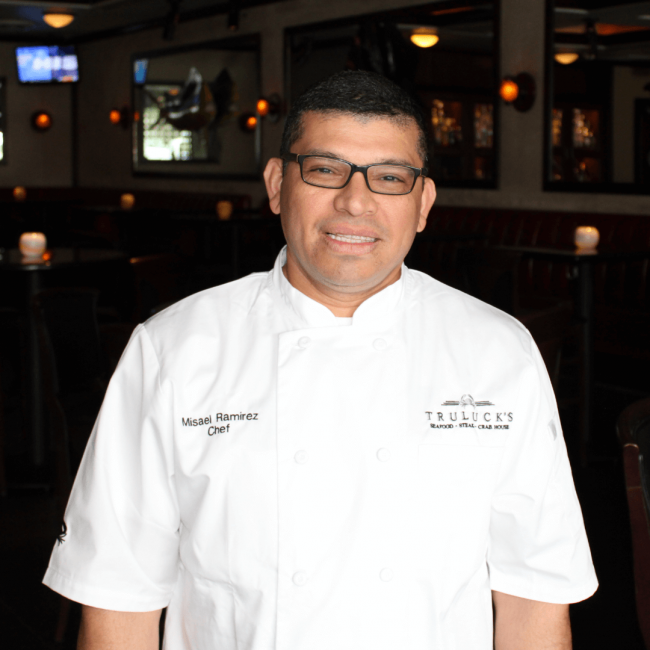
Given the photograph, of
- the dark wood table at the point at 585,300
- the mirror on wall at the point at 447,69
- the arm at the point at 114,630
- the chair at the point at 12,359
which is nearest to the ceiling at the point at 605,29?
the mirror on wall at the point at 447,69

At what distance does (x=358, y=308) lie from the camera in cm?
111

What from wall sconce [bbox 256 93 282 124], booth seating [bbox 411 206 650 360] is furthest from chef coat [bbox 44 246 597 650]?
wall sconce [bbox 256 93 282 124]

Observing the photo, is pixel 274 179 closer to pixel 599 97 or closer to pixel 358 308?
pixel 358 308

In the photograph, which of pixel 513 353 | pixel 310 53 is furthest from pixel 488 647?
pixel 310 53

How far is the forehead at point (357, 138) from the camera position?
1.06 m

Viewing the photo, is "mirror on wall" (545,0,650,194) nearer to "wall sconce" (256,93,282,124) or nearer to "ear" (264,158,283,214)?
"wall sconce" (256,93,282,124)

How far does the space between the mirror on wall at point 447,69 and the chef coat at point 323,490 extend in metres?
6.16

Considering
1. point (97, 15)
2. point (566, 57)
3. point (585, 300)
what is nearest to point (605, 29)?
point (566, 57)

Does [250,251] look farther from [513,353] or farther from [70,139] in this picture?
[513,353]

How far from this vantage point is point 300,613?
993 millimetres

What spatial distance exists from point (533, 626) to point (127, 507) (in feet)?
1.82

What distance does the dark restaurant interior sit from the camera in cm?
254

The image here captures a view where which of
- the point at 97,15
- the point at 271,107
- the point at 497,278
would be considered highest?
the point at 97,15

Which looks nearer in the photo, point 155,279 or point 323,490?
point 323,490
